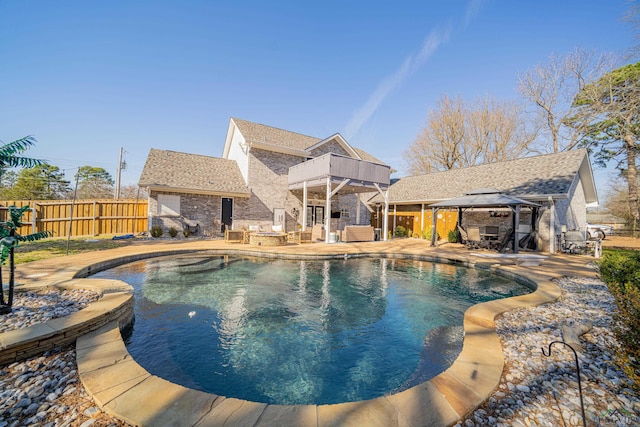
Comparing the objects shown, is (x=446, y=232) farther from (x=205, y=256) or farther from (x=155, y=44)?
(x=155, y=44)

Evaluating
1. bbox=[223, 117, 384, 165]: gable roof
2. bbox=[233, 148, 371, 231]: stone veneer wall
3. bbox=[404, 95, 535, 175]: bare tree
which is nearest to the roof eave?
bbox=[233, 148, 371, 231]: stone veneer wall

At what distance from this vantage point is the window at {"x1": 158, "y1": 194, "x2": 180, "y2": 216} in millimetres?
13585

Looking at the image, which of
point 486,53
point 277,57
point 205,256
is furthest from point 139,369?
point 486,53

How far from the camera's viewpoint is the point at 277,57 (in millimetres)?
14086

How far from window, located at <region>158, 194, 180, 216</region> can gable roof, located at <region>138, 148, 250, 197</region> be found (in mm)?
569

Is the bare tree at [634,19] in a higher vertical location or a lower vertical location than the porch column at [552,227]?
higher

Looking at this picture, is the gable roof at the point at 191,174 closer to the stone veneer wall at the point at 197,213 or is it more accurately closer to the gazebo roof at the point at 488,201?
the stone veneer wall at the point at 197,213

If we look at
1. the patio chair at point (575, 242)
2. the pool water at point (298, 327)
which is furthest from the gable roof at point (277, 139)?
the patio chair at point (575, 242)

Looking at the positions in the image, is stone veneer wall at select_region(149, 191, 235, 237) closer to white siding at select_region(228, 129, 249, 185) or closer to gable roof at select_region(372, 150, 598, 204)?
white siding at select_region(228, 129, 249, 185)

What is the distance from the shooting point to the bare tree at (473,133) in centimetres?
2255

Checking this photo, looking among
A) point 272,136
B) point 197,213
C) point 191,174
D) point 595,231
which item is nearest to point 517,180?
point 595,231

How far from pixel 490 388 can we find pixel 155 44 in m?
14.8

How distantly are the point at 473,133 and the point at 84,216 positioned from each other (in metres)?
30.2

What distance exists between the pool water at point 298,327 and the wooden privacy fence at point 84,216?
777 cm
